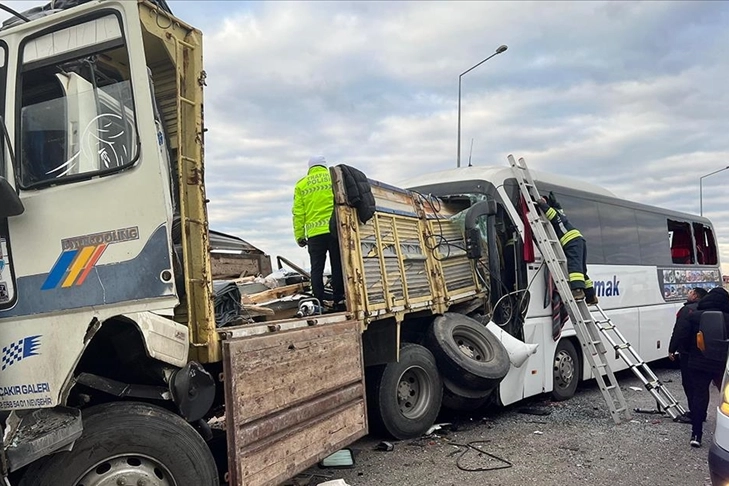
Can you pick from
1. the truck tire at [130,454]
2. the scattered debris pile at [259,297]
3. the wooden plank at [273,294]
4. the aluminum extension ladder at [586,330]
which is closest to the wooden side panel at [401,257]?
the scattered debris pile at [259,297]

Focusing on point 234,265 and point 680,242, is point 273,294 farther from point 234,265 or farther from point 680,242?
point 680,242

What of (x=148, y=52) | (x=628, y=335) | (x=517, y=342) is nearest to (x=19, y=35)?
(x=148, y=52)

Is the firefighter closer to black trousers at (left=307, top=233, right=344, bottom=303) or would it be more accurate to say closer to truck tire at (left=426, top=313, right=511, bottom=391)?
truck tire at (left=426, top=313, right=511, bottom=391)

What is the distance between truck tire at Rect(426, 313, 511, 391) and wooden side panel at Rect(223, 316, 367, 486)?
1457 mm

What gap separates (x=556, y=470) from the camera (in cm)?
501

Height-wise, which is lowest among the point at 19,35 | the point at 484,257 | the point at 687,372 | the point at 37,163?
the point at 687,372

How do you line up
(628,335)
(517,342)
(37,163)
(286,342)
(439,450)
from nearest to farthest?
(37,163)
(286,342)
(439,450)
(517,342)
(628,335)

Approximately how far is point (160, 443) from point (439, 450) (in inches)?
125

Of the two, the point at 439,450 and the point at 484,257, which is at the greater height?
the point at 484,257

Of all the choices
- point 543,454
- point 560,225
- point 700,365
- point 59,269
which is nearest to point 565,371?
point 560,225

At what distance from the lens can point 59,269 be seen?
3.06 metres

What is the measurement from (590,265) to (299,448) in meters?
6.00

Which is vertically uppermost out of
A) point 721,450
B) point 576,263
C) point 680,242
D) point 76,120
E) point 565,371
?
point 76,120

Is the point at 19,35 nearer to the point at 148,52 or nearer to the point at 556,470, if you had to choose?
the point at 148,52
